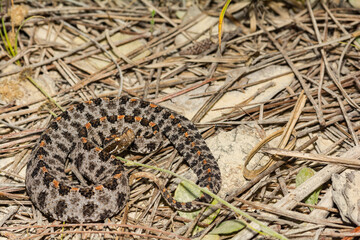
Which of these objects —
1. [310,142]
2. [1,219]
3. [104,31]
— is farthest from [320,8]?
[1,219]

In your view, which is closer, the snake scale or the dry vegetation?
the dry vegetation

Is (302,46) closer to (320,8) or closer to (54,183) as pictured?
(320,8)

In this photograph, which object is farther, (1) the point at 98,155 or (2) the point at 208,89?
(2) the point at 208,89

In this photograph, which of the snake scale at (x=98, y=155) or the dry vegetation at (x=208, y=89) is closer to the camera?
the dry vegetation at (x=208, y=89)
